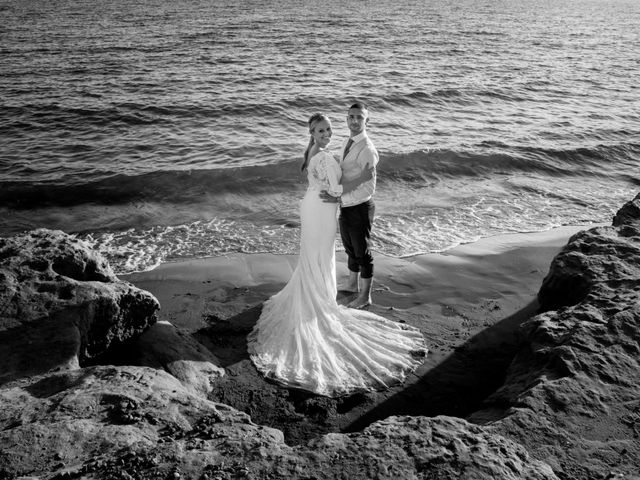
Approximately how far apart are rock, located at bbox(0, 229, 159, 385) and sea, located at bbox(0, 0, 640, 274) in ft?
8.17

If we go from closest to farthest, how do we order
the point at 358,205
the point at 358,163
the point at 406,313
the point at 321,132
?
the point at 321,132, the point at 358,163, the point at 358,205, the point at 406,313

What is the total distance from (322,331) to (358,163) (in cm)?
204

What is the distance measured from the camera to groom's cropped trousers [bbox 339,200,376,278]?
6.86 m

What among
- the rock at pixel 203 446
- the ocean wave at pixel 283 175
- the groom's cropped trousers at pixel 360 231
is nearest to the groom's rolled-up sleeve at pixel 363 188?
the groom's cropped trousers at pixel 360 231

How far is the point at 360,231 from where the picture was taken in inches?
274

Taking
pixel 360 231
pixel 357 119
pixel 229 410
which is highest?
pixel 357 119

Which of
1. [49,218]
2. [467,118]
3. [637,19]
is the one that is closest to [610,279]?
[49,218]

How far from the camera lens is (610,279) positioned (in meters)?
5.98

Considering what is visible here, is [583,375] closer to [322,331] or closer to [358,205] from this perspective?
[322,331]

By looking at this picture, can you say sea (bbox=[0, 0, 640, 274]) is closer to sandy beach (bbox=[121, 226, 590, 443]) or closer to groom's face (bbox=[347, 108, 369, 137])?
sandy beach (bbox=[121, 226, 590, 443])

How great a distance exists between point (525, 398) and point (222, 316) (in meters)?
3.86

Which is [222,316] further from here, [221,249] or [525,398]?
[525,398]

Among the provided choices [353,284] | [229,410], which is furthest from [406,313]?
[229,410]

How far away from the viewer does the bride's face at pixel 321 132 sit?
5.99 meters
